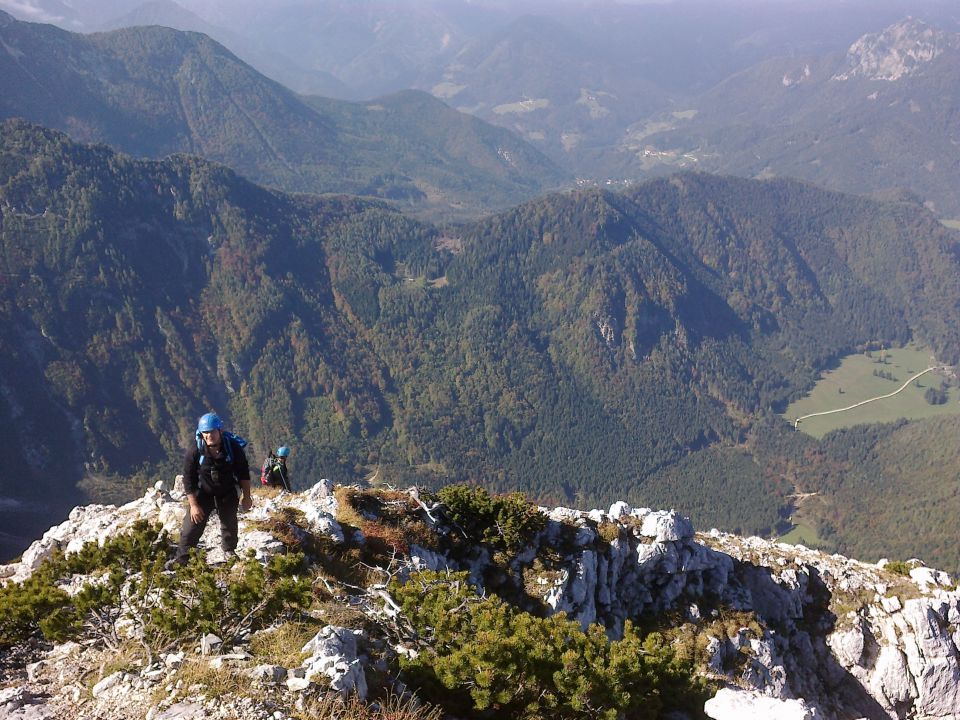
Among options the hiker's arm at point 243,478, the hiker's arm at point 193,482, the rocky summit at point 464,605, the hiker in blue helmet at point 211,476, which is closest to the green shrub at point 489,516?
the rocky summit at point 464,605

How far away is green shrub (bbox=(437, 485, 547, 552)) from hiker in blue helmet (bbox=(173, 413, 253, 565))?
18620mm

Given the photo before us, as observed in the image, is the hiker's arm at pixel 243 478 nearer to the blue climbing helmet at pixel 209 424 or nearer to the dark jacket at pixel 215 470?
the dark jacket at pixel 215 470

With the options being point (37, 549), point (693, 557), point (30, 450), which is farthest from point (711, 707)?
point (30, 450)

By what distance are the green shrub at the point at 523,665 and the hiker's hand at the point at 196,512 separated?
7379 millimetres

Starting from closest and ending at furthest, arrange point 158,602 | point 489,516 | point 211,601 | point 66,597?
point 211,601 → point 66,597 → point 158,602 → point 489,516

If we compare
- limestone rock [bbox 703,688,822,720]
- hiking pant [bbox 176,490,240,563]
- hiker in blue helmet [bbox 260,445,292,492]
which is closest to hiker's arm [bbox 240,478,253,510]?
hiking pant [bbox 176,490,240,563]

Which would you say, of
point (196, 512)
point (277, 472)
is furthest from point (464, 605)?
point (277, 472)

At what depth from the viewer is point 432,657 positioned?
61.2 feet

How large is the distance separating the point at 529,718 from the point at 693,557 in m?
32.1

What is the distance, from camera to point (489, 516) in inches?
1553

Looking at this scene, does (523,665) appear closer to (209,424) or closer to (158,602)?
(158,602)

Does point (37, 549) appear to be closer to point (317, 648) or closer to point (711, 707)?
point (317, 648)

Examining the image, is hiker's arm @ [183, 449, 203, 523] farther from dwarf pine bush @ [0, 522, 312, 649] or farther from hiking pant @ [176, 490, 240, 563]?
dwarf pine bush @ [0, 522, 312, 649]

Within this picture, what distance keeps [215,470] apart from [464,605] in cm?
987
